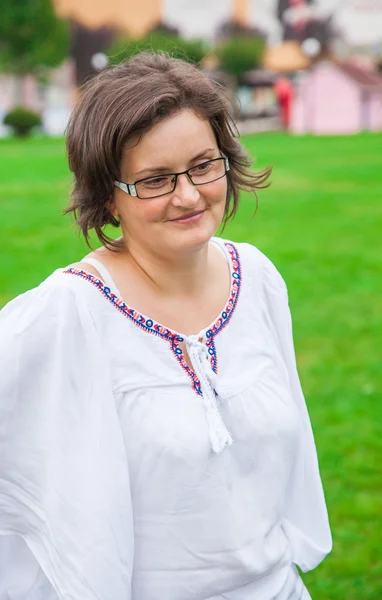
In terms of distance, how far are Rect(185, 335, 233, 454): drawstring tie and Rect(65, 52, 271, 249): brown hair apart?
310 millimetres

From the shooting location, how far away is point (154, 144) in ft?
6.03

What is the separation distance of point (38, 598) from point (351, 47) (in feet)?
155

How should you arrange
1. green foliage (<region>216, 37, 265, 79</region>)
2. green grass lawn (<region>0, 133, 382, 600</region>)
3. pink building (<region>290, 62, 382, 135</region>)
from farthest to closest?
green foliage (<region>216, 37, 265, 79</region>) → pink building (<region>290, 62, 382, 135</region>) → green grass lawn (<region>0, 133, 382, 600</region>)

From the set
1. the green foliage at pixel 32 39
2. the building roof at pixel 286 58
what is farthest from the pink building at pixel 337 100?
the green foliage at pixel 32 39

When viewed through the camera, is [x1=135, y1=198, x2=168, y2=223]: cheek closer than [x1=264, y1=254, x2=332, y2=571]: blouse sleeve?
Yes

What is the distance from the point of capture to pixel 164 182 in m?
1.87

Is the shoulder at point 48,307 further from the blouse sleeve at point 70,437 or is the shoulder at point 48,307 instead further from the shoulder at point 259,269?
the shoulder at point 259,269

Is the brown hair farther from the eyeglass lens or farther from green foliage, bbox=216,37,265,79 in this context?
green foliage, bbox=216,37,265,79

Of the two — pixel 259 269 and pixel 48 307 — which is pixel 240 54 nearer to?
pixel 259 269

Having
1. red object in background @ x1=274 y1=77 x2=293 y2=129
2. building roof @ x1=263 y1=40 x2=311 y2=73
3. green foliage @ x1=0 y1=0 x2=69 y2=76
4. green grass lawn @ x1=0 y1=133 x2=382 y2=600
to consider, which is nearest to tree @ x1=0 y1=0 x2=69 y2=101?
green foliage @ x1=0 y1=0 x2=69 y2=76

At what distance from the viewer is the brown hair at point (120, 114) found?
1.83m

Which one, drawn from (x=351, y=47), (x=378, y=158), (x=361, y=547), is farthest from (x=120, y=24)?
(x=361, y=547)

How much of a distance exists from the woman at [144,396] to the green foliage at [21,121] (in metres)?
43.2

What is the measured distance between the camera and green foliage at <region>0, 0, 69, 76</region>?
53688mm
